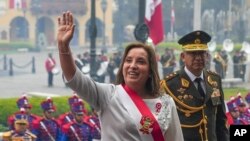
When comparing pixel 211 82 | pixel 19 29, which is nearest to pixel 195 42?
pixel 211 82

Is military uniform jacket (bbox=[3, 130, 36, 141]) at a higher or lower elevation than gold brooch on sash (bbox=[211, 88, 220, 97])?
lower

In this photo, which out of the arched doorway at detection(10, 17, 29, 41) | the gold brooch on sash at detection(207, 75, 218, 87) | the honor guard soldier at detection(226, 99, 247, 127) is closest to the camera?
the gold brooch on sash at detection(207, 75, 218, 87)

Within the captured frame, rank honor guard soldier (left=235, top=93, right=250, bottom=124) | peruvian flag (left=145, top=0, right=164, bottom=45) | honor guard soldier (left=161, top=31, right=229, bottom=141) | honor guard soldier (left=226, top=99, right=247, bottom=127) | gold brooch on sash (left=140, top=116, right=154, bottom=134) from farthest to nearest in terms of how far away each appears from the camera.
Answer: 1. peruvian flag (left=145, top=0, right=164, bottom=45)
2. honor guard soldier (left=235, top=93, right=250, bottom=124)
3. honor guard soldier (left=226, top=99, right=247, bottom=127)
4. honor guard soldier (left=161, top=31, right=229, bottom=141)
5. gold brooch on sash (left=140, top=116, right=154, bottom=134)

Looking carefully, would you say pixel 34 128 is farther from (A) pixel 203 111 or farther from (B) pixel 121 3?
(B) pixel 121 3

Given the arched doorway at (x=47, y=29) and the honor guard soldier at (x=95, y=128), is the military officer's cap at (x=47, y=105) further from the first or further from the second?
the arched doorway at (x=47, y=29)

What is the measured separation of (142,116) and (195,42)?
1711 millimetres

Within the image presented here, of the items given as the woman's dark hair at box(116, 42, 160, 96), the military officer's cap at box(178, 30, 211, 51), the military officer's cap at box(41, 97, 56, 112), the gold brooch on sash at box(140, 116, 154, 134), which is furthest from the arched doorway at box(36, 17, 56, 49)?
the gold brooch on sash at box(140, 116, 154, 134)

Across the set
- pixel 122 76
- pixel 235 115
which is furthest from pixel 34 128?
pixel 122 76

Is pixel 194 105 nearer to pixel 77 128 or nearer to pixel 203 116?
pixel 203 116

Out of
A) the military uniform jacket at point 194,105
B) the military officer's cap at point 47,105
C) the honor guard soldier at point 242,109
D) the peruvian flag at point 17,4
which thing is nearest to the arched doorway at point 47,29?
the peruvian flag at point 17,4

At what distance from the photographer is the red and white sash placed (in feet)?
10.6

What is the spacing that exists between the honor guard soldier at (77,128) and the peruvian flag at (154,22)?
4.08 m

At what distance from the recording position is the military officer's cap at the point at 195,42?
15.8 feet

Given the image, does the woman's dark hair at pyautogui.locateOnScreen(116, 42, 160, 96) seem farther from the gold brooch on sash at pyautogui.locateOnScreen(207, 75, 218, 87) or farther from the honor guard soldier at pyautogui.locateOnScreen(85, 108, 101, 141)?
the honor guard soldier at pyautogui.locateOnScreen(85, 108, 101, 141)
